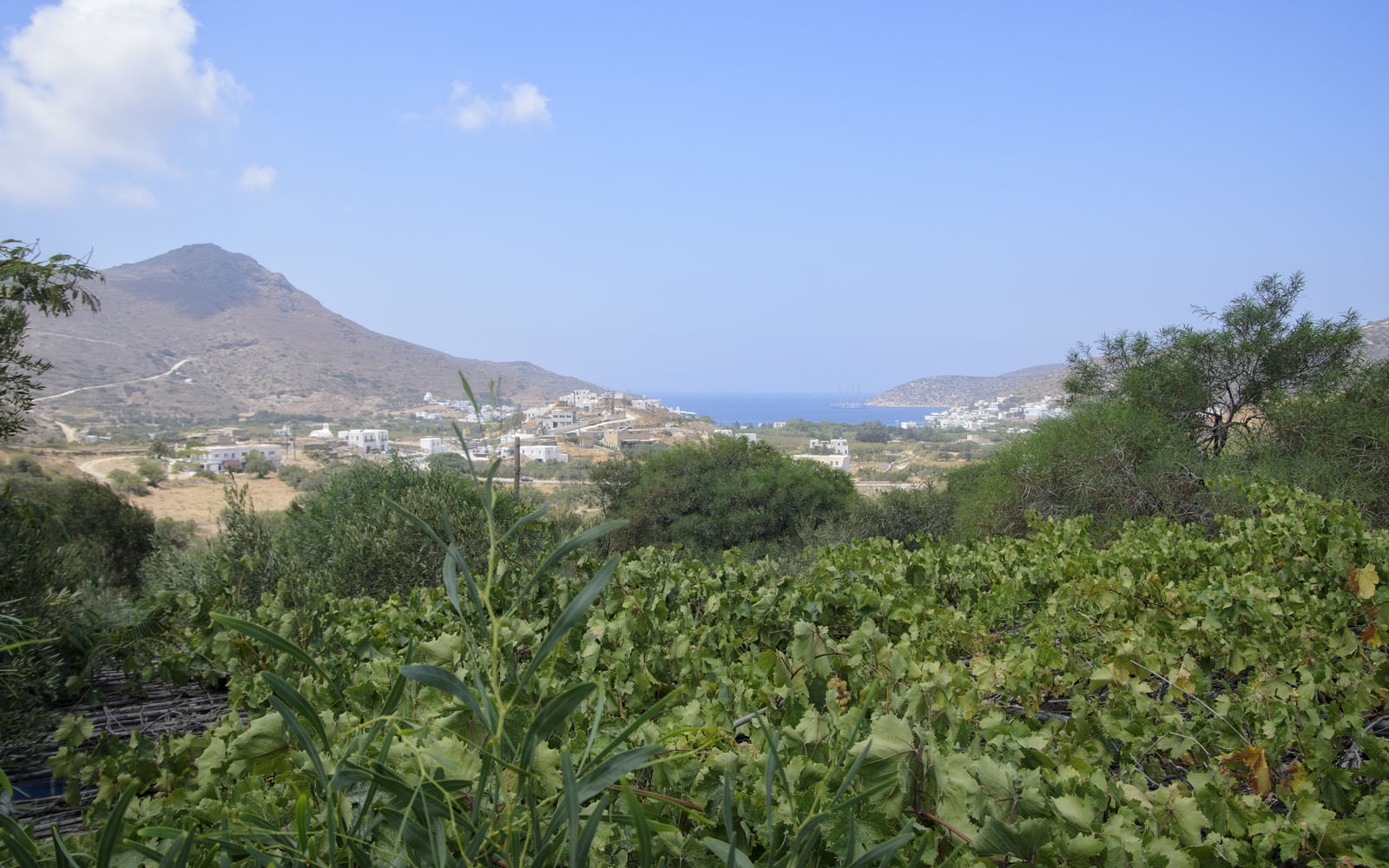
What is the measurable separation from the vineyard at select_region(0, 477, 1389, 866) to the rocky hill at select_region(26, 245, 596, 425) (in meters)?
36.6

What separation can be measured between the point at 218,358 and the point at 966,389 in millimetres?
69886

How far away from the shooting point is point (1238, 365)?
1683cm

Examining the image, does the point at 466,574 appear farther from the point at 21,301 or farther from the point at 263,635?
the point at 21,301

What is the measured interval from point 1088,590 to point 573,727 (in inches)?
84.3

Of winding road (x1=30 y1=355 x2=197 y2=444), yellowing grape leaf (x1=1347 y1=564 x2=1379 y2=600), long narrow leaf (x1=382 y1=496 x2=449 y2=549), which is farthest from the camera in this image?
winding road (x1=30 y1=355 x2=197 y2=444)

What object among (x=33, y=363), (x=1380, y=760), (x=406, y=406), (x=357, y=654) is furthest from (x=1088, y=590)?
(x=406, y=406)

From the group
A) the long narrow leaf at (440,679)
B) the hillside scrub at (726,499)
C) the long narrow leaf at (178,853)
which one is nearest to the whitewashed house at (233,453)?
the hillside scrub at (726,499)

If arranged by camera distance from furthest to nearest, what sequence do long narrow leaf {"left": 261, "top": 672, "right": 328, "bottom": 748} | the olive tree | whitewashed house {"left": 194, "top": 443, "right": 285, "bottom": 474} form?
whitewashed house {"left": 194, "top": 443, "right": 285, "bottom": 474}, the olive tree, long narrow leaf {"left": 261, "top": 672, "right": 328, "bottom": 748}

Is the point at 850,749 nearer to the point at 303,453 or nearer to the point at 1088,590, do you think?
the point at 1088,590

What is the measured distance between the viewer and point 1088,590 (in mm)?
2750

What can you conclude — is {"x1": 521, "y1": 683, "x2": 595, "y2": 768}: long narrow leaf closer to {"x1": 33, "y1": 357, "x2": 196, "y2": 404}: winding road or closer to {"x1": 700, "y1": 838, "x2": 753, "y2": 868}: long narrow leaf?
{"x1": 700, "y1": 838, "x2": 753, "y2": 868}: long narrow leaf

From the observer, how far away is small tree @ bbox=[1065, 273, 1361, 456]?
1605cm

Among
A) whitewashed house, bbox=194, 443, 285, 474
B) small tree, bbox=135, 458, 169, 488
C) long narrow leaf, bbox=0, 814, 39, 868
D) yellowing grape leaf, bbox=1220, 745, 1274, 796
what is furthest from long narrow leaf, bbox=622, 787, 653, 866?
small tree, bbox=135, 458, 169, 488

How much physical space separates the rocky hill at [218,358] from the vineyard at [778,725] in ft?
120
